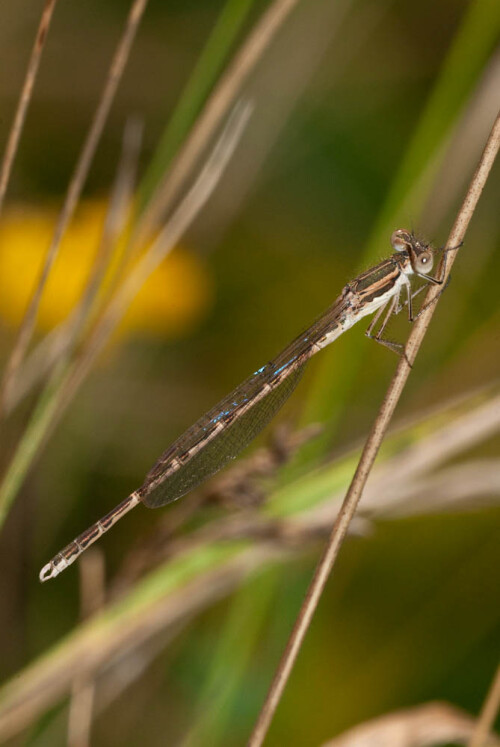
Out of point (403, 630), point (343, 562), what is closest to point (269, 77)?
point (343, 562)

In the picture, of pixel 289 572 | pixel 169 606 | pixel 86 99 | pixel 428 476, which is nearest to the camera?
pixel 169 606

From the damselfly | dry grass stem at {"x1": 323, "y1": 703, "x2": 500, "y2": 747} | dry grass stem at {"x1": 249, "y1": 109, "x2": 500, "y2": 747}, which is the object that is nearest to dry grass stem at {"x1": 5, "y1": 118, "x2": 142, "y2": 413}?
the damselfly

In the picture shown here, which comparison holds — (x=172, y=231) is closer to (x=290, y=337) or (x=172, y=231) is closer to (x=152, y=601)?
(x=152, y=601)

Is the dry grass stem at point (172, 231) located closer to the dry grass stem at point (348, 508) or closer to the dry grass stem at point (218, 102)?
the dry grass stem at point (218, 102)

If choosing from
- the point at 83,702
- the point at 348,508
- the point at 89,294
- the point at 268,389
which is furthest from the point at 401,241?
the point at 83,702

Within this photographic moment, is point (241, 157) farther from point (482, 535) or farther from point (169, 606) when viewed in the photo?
point (169, 606)

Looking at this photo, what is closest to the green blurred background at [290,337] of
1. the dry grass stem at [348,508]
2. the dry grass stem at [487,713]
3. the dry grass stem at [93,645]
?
the dry grass stem at [93,645]
